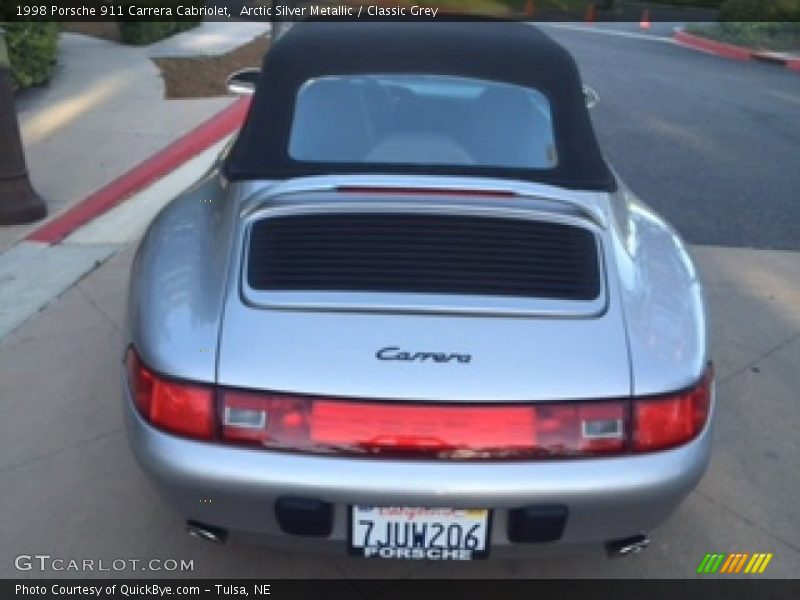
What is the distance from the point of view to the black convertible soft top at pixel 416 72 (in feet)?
9.05

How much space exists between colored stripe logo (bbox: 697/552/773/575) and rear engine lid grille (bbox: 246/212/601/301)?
111 centimetres

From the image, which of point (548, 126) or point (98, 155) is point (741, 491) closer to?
point (548, 126)

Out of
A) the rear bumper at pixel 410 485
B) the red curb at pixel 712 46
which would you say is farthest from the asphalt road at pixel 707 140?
the rear bumper at pixel 410 485

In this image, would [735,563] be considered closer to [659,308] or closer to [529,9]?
[659,308]

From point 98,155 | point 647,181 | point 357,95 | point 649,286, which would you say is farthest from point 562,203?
point 98,155

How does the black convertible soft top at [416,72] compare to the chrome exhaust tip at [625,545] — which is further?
the black convertible soft top at [416,72]

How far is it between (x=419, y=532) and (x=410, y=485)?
0.18 metres

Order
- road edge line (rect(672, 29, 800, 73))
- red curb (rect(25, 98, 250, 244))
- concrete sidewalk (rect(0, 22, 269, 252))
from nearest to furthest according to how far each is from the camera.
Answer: red curb (rect(25, 98, 250, 244)), concrete sidewalk (rect(0, 22, 269, 252)), road edge line (rect(672, 29, 800, 73))

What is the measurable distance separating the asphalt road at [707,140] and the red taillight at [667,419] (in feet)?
12.0

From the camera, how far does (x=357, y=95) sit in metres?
3.03

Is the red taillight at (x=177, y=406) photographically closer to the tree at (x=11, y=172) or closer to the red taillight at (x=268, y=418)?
the red taillight at (x=268, y=418)
